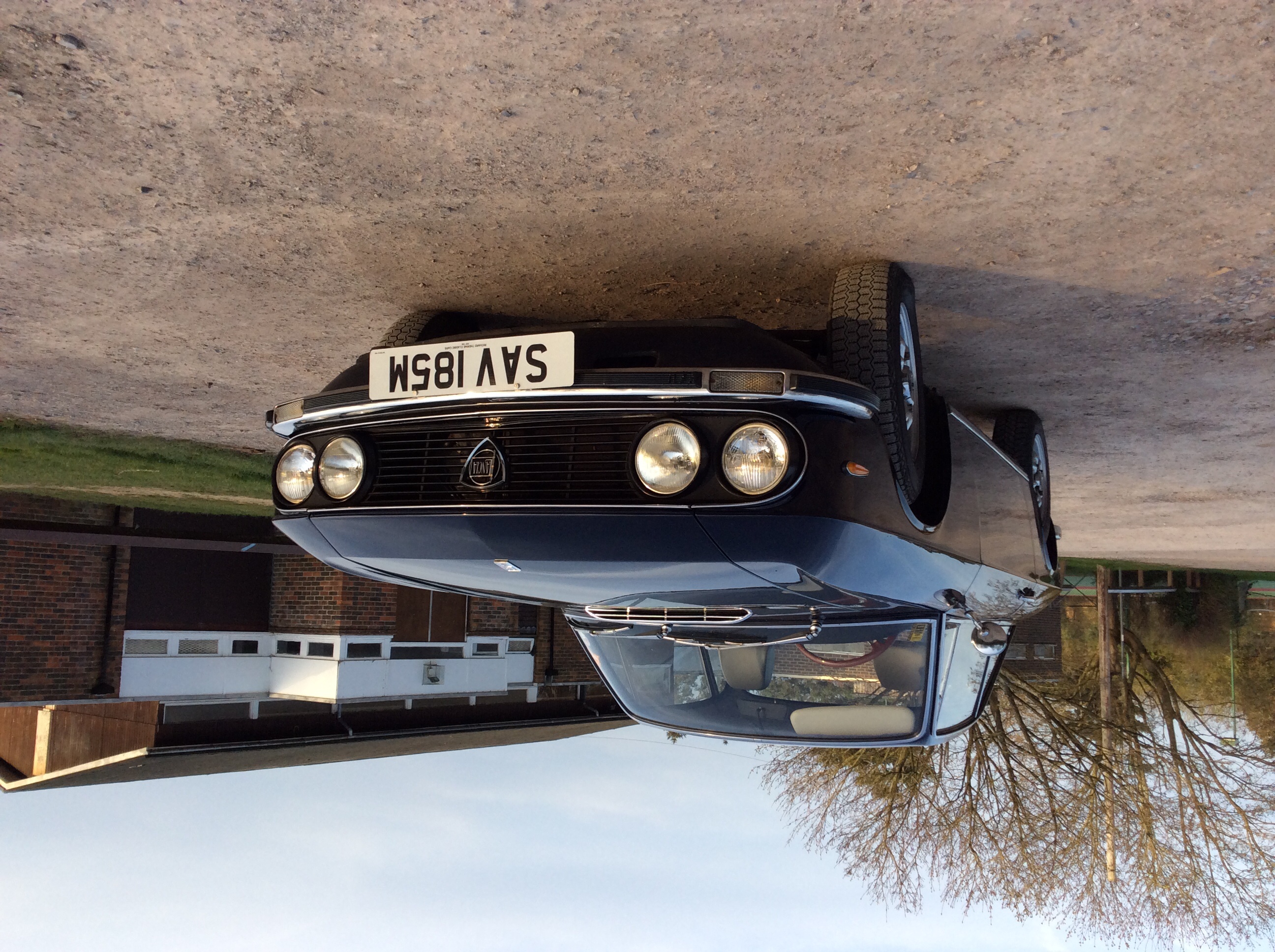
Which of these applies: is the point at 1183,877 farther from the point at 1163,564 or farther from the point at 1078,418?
the point at 1078,418

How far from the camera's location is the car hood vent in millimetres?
3305

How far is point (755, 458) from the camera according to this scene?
2.67 meters

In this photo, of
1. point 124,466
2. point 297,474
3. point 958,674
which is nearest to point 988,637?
point 958,674

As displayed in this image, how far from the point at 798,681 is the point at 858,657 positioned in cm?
28

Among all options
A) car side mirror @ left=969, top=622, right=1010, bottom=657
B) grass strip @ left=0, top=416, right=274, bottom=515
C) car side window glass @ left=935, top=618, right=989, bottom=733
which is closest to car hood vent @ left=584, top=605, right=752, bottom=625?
car side window glass @ left=935, top=618, right=989, bottom=733

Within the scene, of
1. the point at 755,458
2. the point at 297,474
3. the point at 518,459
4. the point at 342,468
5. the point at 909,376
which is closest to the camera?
the point at 755,458

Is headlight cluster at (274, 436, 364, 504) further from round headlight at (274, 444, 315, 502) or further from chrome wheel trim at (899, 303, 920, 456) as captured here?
chrome wheel trim at (899, 303, 920, 456)

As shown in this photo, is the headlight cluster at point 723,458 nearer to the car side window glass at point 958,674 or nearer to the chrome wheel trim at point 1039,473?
the car side window glass at point 958,674

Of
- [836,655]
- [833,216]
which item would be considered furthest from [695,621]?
[833,216]

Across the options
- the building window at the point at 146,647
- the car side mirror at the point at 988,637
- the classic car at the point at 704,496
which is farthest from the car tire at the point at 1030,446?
the building window at the point at 146,647

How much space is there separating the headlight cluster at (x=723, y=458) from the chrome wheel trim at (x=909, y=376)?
89cm

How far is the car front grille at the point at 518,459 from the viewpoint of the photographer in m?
2.80

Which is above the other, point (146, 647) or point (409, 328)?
point (409, 328)

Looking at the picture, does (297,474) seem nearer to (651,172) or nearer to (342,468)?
(342,468)
